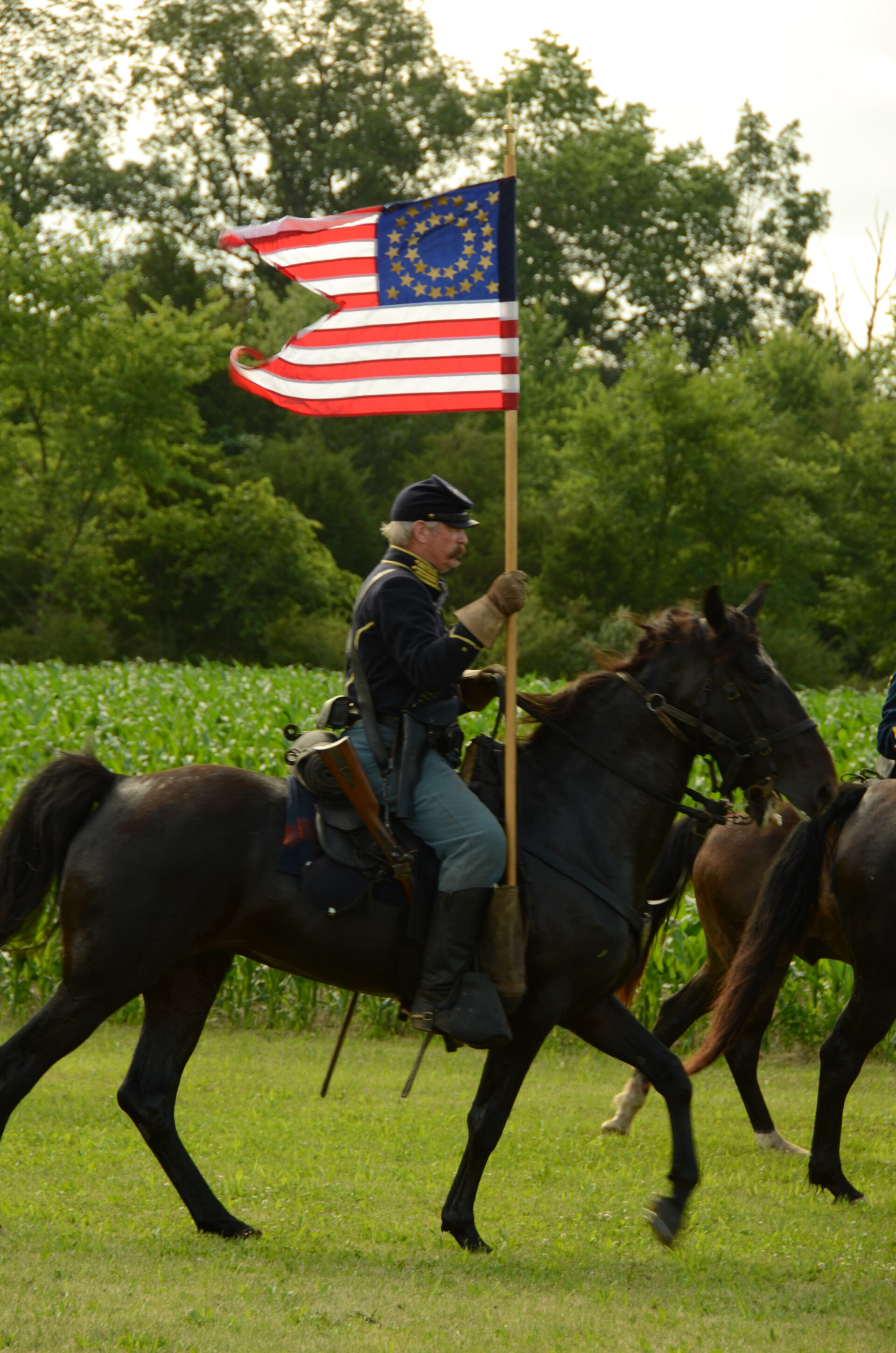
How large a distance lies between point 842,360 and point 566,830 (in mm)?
47527

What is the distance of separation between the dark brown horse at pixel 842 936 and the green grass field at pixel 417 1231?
0.53 meters

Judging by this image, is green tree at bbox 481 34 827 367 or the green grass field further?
green tree at bbox 481 34 827 367

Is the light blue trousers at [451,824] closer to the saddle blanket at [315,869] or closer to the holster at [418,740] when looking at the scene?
the holster at [418,740]

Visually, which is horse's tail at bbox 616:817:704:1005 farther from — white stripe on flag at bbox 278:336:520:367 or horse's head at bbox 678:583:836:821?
white stripe on flag at bbox 278:336:520:367

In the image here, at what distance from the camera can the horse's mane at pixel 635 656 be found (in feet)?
18.6

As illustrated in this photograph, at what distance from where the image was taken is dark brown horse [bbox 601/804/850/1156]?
24.5ft

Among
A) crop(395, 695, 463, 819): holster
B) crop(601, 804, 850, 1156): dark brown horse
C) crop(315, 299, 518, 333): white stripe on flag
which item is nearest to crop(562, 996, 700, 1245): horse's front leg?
crop(395, 695, 463, 819): holster

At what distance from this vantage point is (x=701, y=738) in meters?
5.56

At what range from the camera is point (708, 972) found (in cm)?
790

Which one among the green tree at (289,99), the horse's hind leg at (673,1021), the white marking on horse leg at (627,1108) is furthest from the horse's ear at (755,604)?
the green tree at (289,99)

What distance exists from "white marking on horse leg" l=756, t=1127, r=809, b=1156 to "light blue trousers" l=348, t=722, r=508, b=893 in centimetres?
313

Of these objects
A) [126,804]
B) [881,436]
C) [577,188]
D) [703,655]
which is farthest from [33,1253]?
[577,188]

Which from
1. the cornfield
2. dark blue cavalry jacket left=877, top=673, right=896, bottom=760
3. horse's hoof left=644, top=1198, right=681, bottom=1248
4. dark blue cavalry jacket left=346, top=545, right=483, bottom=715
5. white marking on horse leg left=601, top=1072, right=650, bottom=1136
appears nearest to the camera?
dark blue cavalry jacket left=346, top=545, right=483, bottom=715

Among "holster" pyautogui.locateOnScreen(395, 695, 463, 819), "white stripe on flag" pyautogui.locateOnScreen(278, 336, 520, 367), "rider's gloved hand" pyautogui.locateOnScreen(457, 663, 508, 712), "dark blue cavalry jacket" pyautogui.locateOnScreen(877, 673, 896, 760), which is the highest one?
"white stripe on flag" pyautogui.locateOnScreen(278, 336, 520, 367)
